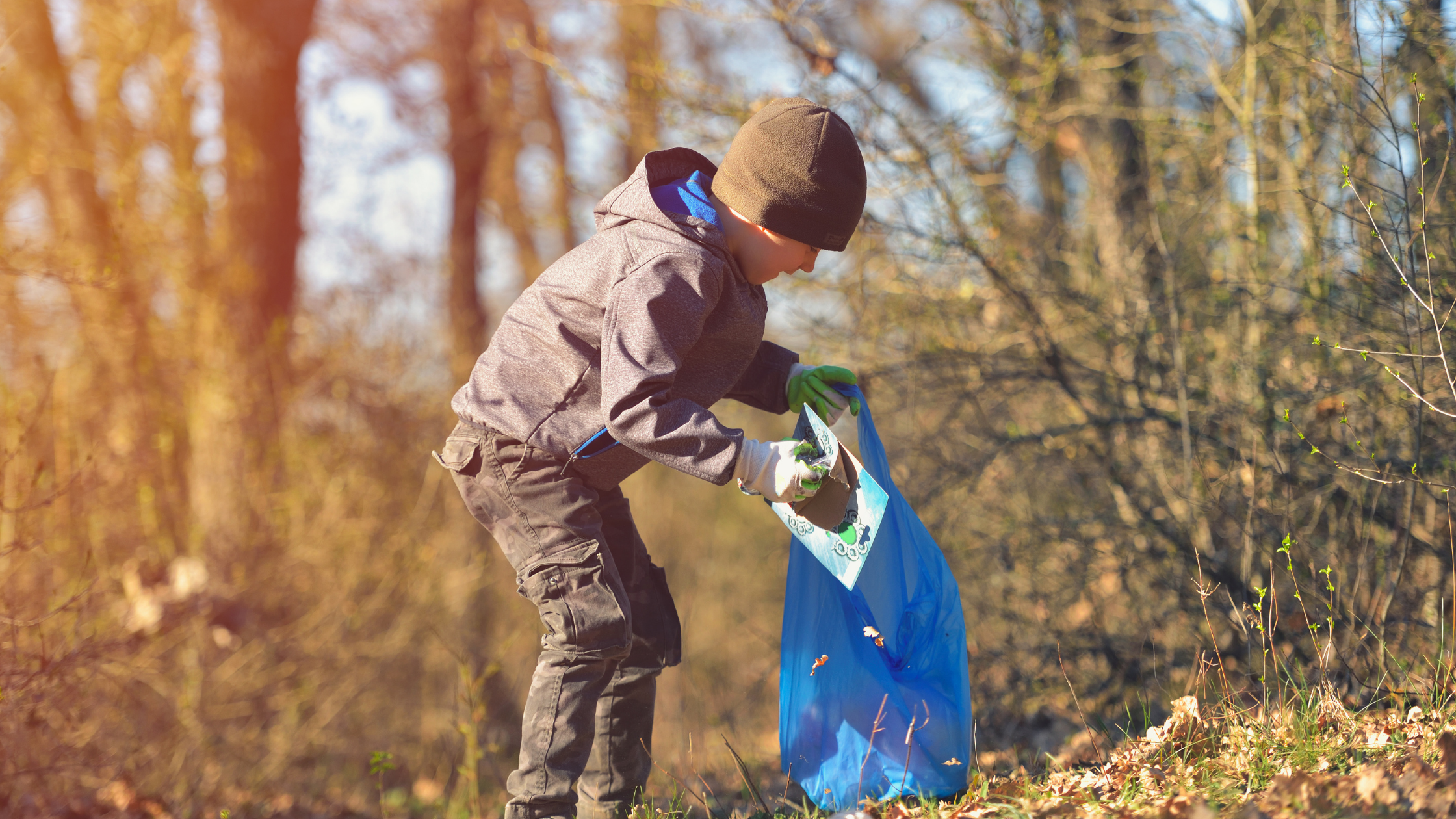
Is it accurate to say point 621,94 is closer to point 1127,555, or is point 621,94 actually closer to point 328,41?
point 1127,555

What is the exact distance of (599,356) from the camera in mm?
2234

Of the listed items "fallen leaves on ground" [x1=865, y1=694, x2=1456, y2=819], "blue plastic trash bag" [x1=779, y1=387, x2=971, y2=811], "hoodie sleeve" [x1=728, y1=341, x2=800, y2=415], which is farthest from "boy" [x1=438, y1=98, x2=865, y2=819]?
"fallen leaves on ground" [x1=865, y1=694, x2=1456, y2=819]

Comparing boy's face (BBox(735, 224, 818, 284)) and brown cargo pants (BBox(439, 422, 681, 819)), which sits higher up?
boy's face (BBox(735, 224, 818, 284))

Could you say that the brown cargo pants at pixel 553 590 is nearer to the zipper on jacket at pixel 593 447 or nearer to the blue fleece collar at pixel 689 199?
the zipper on jacket at pixel 593 447

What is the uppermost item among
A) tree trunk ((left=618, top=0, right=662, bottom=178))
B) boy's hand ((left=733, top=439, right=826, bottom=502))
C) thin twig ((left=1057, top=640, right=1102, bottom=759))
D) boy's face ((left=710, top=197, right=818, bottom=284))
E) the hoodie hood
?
tree trunk ((left=618, top=0, right=662, bottom=178))

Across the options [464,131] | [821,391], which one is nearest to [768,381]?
[821,391]

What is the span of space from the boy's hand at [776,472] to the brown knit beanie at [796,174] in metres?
0.54

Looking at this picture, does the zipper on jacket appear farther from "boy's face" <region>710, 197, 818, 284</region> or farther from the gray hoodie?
"boy's face" <region>710, 197, 818, 284</region>

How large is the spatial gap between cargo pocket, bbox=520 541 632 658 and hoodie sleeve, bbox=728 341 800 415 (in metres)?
0.65

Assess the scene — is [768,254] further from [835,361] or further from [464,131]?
[464,131]

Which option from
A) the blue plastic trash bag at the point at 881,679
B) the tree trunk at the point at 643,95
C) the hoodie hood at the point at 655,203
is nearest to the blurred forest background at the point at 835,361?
the tree trunk at the point at 643,95

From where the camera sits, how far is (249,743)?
5.33 meters

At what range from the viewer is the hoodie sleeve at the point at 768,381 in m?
2.68

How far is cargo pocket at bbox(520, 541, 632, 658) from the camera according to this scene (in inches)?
87.6
